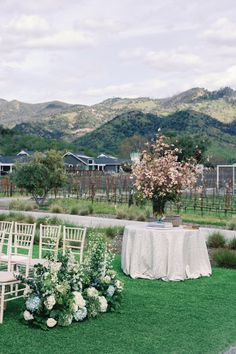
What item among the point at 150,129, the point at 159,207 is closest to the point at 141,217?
the point at 159,207

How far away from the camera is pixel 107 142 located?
103 metres

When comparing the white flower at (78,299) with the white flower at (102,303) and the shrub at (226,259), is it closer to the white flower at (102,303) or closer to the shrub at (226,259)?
the white flower at (102,303)

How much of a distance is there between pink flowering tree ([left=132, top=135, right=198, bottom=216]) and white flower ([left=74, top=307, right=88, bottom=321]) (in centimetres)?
385

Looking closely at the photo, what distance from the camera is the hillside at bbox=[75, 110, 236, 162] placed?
98.6m

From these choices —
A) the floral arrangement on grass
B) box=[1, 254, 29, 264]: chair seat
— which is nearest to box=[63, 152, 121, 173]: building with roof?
box=[1, 254, 29, 264]: chair seat

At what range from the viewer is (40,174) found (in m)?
30.2

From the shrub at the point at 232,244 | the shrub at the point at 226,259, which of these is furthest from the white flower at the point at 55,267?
the shrub at the point at 232,244

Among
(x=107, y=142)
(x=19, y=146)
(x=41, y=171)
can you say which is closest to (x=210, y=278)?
(x=41, y=171)

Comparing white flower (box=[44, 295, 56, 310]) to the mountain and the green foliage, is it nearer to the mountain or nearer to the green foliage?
the green foliage

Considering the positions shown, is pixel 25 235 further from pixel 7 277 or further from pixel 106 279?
pixel 106 279

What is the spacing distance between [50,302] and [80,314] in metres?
0.48

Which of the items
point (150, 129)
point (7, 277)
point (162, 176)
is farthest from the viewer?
point (150, 129)

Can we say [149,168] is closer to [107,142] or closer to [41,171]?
[41,171]

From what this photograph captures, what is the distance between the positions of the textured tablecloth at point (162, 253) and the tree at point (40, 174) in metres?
20.3
